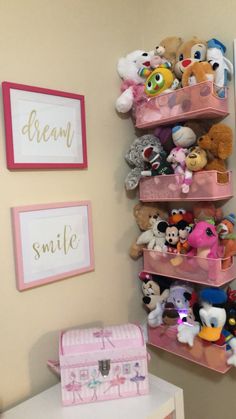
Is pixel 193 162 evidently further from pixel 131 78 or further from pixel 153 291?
pixel 153 291

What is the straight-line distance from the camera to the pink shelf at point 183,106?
1.17 m

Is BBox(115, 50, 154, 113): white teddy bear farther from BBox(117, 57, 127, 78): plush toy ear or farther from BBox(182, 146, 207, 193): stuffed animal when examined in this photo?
BBox(182, 146, 207, 193): stuffed animal

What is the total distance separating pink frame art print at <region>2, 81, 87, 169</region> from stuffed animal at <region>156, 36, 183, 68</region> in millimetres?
393

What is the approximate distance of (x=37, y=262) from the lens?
1.15 meters

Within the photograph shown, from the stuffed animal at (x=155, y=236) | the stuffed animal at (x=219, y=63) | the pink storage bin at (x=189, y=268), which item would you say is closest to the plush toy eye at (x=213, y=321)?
the pink storage bin at (x=189, y=268)

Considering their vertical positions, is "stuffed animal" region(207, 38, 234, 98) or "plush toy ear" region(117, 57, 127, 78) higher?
"plush toy ear" region(117, 57, 127, 78)

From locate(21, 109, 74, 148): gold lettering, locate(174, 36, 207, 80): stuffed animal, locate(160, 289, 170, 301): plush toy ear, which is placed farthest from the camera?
locate(160, 289, 170, 301): plush toy ear

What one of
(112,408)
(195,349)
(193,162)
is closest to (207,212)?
(193,162)

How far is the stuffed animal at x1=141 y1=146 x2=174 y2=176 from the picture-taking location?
1325mm

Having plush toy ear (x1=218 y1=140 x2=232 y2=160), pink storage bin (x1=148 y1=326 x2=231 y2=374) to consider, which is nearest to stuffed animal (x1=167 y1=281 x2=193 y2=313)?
pink storage bin (x1=148 y1=326 x2=231 y2=374)

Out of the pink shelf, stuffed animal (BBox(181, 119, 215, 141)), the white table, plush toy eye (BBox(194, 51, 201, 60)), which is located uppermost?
plush toy eye (BBox(194, 51, 201, 60))

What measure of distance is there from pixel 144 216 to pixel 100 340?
0.58 meters

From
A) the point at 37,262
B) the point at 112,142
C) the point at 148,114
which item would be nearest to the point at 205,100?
the point at 148,114

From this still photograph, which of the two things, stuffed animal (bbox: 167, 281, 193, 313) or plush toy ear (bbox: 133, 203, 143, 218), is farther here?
plush toy ear (bbox: 133, 203, 143, 218)
